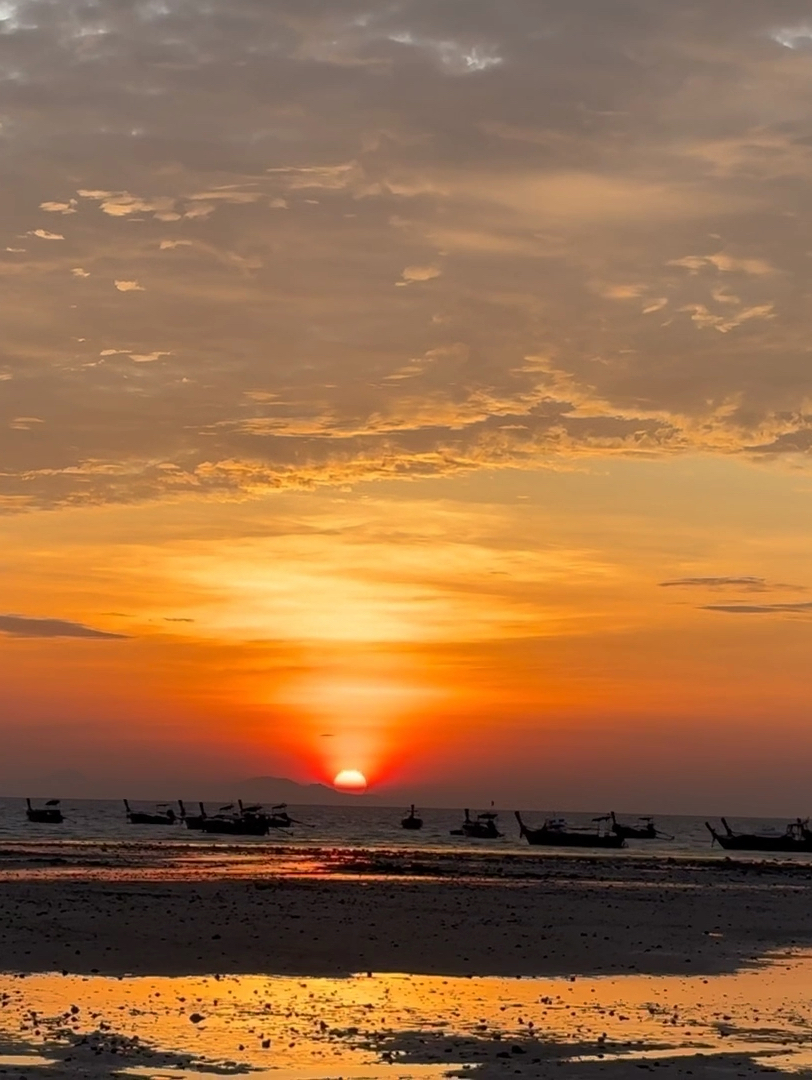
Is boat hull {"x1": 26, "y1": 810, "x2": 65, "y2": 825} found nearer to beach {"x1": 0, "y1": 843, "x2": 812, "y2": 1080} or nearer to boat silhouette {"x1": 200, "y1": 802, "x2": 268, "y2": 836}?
boat silhouette {"x1": 200, "y1": 802, "x2": 268, "y2": 836}

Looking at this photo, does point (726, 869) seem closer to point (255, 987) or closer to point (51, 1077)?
point (255, 987)

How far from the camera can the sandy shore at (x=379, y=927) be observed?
29562 millimetres

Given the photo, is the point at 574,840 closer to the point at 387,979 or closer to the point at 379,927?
the point at 379,927

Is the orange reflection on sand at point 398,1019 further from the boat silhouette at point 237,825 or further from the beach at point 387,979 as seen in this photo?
the boat silhouette at point 237,825

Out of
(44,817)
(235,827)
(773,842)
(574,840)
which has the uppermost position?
(44,817)

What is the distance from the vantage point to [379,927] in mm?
36500

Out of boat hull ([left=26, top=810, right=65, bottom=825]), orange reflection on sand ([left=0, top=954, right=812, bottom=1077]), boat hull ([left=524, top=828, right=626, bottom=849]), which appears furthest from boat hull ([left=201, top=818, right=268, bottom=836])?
orange reflection on sand ([left=0, top=954, right=812, bottom=1077])

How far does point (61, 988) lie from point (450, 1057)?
8515 mm

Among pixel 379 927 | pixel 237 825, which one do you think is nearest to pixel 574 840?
pixel 237 825

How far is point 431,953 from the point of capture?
31688mm

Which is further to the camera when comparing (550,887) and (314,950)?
(550,887)

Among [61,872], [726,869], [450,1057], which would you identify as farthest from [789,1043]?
[726,869]

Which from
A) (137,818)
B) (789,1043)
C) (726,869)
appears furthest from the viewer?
(137,818)

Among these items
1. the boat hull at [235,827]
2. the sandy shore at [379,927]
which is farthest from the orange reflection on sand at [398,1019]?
the boat hull at [235,827]
